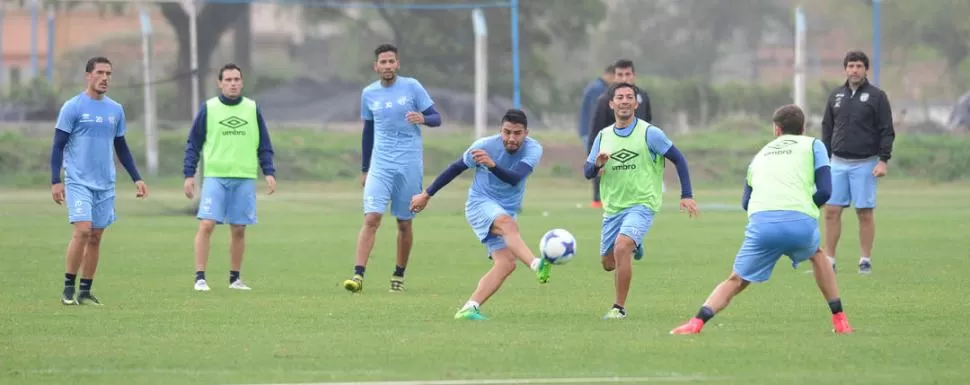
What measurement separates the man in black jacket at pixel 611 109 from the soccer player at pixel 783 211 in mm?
6554

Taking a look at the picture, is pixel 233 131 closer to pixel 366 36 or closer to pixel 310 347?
pixel 310 347

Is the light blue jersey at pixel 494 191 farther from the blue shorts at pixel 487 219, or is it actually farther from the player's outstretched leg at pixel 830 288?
the player's outstretched leg at pixel 830 288

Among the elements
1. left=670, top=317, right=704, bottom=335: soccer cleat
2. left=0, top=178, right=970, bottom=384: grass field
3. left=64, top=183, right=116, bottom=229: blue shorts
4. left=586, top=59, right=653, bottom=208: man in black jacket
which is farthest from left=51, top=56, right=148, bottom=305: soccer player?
left=586, top=59, right=653, bottom=208: man in black jacket

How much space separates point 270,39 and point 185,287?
154 ft

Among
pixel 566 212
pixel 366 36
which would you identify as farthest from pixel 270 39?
pixel 566 212

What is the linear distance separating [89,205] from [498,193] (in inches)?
134

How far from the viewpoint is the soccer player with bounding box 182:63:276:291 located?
48.5 ft

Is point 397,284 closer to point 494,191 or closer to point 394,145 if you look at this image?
point 394,145

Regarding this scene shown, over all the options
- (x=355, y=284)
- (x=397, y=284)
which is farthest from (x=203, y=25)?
(x=355, y=284)

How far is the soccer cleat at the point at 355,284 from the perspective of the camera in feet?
46.9

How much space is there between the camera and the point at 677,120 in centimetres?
5084

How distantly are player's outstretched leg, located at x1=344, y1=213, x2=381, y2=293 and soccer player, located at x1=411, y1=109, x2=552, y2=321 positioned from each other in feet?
7.12

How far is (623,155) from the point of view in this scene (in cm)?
1227

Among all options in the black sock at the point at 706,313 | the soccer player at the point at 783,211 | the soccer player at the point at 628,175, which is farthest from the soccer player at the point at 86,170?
the soccer player at the point at 783,211
